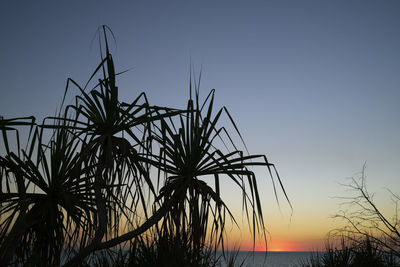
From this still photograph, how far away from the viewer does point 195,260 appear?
11.6 feet

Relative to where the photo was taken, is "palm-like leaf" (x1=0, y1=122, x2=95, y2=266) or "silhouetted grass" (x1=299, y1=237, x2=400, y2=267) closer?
"palm-like leaf" (x1=0, y1=122, x2=95, y2=266)

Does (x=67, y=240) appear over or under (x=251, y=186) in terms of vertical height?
under

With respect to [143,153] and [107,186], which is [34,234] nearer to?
[107,186]

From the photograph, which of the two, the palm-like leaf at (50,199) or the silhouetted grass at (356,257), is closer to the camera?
the palm-like leaf at (50,199)

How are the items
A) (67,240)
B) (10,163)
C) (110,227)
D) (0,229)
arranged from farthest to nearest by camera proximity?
(67,240) → (110,227) → (0,229) → (10,163)

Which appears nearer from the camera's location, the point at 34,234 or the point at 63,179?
the point at 63,179

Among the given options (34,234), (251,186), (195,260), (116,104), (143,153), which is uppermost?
(116,104)

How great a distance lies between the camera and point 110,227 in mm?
3508

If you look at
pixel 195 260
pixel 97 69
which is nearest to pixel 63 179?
pixel 97 69

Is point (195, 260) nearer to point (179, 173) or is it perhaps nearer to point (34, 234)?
point (179, 173)

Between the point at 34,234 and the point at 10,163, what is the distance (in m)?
1.09

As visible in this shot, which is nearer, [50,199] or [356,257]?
[50,199]

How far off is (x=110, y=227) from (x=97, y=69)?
146cm

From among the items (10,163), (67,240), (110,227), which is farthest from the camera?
(67,240)
